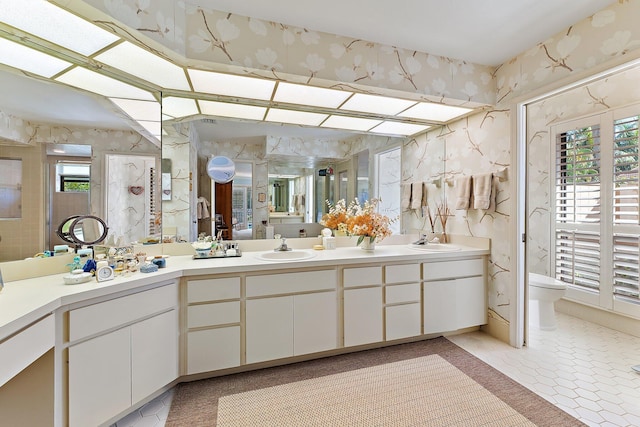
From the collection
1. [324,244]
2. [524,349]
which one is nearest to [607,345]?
[524,349]

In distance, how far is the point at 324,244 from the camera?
2641 mm

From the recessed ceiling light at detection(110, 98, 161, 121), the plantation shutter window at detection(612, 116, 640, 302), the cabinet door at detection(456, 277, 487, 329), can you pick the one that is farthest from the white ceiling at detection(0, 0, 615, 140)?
the cabinet door at detection(456, 277, 487, 329)

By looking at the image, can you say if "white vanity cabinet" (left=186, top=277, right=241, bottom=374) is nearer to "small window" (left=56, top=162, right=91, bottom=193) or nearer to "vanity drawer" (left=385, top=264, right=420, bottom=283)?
"small window" (left=56, top=162, right=91, bottom=193)

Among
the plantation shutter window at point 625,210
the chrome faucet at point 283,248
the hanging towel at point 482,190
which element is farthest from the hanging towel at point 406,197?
the plantation shutter window at point 625,210

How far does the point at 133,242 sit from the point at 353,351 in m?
1.94

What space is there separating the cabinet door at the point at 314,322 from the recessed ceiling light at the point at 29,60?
80.9 inches

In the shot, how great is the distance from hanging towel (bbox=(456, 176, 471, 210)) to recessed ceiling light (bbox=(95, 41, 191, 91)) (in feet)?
8.58

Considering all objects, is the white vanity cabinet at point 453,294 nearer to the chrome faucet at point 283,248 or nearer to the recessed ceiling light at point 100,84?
the chrome faucet at point 283,248

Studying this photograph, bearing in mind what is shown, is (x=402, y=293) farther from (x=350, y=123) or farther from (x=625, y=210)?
(x=625, y=210)

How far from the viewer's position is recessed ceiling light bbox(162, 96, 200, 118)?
2.23m

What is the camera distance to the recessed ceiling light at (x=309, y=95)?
2199 millimetres

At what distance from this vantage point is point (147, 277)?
1.60 meters

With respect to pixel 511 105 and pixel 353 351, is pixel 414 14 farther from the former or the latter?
pixel 353 351

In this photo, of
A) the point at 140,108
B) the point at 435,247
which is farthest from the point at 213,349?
the point at 435,247
